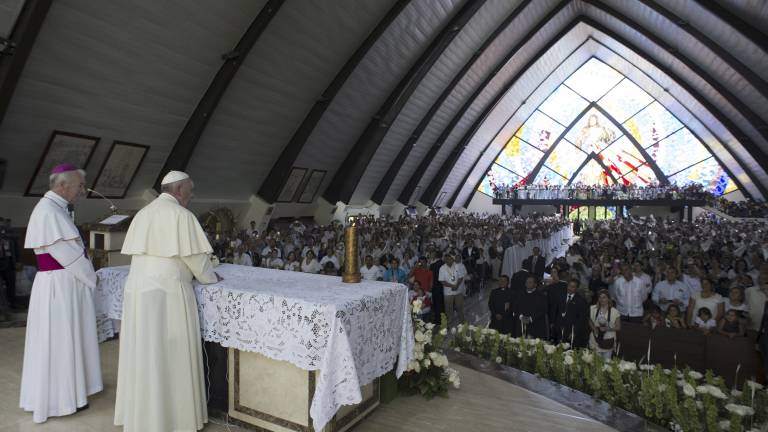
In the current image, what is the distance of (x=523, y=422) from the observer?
380 centimetres

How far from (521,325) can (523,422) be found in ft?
10.2

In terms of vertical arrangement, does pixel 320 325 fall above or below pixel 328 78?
below

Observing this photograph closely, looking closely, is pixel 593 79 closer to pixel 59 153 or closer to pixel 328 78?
pixel 328 78

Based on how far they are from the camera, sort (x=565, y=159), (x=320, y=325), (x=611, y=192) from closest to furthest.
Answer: (x=320, y=325) → (x=611, y=192) → (x=565, y=159)

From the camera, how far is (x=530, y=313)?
22.0ft

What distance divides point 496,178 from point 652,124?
415 inches

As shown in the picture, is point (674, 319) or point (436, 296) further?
point (436, 296)

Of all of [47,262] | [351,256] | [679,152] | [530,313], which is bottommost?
[530,313]

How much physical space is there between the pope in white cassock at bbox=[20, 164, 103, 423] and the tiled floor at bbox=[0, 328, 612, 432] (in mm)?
122

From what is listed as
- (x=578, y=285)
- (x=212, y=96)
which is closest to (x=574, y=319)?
(x=578, y=285)

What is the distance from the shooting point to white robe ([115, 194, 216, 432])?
10.3ft

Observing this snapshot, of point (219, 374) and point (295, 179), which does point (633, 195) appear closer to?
point (295, 179)

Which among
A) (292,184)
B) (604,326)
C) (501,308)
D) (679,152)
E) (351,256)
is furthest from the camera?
(679,152)

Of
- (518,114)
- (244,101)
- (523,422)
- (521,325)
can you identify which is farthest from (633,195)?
(523,422)
